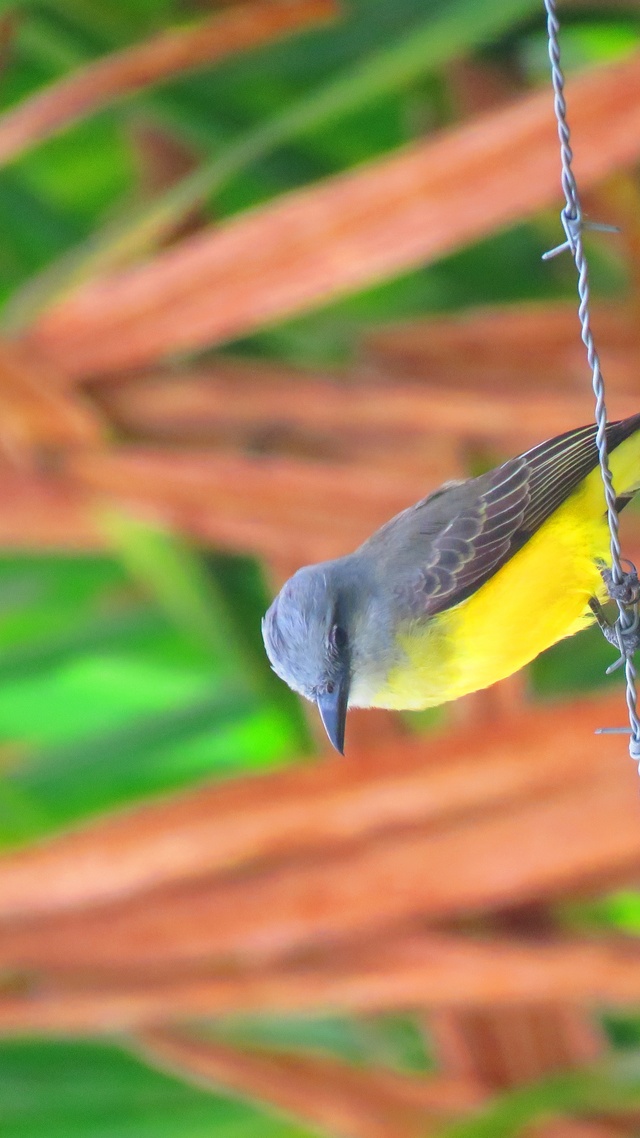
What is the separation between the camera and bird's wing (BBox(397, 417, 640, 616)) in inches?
49.2

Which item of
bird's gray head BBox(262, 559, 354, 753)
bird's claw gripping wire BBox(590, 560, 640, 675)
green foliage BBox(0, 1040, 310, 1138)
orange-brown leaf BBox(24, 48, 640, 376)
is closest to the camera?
bird's claw gripping wire BBox(590, 560, 640, 675)

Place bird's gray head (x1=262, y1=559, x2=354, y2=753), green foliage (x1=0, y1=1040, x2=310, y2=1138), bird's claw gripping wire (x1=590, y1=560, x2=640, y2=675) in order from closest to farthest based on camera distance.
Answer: bird's claw gripping wire (x1=590, y1=560, x2=640, y2=675) → bird's gray head (x1=262, y1=559, x2=354, y2=753) → green foliage (x1=0, y1=1040, x2=310, y2=1138)

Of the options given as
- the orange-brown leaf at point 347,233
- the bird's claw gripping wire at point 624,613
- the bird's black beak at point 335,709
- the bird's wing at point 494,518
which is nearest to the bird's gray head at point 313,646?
the bird's black beak at point 335,709

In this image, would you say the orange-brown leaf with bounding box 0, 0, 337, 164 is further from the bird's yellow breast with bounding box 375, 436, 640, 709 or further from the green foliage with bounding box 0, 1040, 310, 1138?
the green foliage with bounding box 0, 1040, 310, 1138

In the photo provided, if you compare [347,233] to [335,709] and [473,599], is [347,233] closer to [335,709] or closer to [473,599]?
[473,599]

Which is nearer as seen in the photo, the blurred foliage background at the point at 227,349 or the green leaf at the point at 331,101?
the green leaf at the point at 331,101

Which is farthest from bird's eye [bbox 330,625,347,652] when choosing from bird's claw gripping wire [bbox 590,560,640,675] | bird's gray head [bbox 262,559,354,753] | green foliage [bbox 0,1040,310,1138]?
green foliage [bbox 0,1040,310,1138]

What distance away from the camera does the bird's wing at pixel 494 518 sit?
4.10 ft

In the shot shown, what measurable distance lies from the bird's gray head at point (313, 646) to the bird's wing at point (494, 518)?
0.11m

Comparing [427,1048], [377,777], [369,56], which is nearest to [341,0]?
[369,56]

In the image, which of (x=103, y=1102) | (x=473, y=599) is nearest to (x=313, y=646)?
(x=473, y=599)

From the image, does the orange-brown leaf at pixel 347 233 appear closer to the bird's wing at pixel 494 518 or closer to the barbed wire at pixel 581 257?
the bird's wing at pixel 494 518

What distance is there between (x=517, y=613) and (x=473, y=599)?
2.5 inches

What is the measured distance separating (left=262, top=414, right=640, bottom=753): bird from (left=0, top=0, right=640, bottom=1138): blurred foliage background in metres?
0.81
